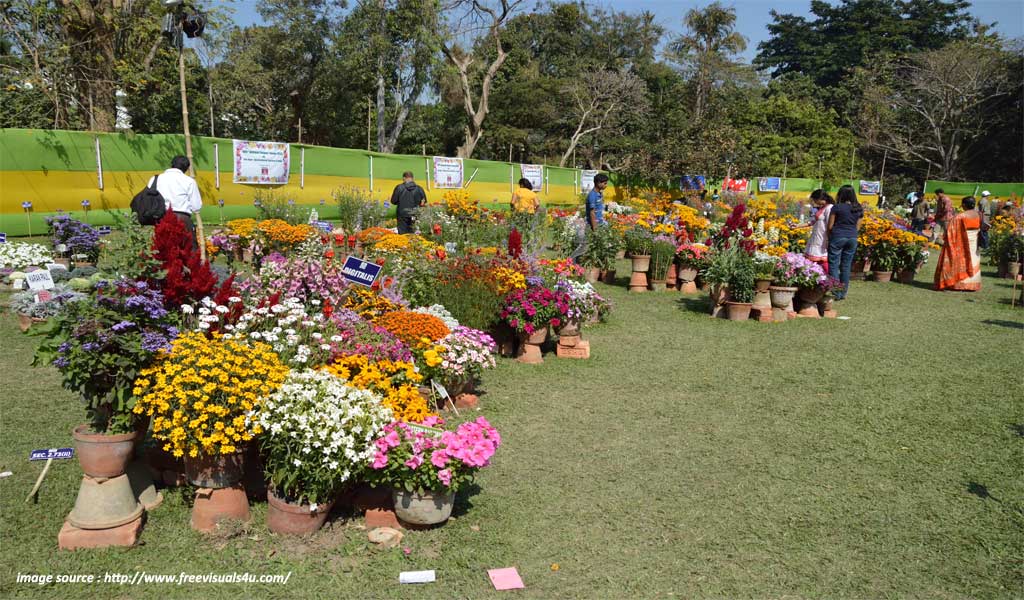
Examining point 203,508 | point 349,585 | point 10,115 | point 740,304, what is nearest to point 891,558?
point 349,585

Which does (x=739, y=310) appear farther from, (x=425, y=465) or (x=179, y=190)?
(x=179, y=190)

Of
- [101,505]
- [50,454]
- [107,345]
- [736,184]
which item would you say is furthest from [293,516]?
[736,184]

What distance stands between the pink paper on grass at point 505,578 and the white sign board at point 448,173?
1875 centimetres

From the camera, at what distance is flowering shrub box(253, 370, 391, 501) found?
3.24 m

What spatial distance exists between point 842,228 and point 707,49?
31.4 meters

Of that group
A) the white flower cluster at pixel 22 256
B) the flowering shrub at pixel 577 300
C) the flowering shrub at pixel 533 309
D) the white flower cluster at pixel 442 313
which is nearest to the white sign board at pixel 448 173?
the white flower cluster at pixel 22 256

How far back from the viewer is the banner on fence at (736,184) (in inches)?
1257

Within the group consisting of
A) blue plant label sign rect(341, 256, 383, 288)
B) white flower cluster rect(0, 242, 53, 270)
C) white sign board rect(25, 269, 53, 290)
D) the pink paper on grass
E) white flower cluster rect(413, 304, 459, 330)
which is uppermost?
blue plant label sign rect(341, 256, 383, 288)

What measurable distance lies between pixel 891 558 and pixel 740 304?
583 centimetres

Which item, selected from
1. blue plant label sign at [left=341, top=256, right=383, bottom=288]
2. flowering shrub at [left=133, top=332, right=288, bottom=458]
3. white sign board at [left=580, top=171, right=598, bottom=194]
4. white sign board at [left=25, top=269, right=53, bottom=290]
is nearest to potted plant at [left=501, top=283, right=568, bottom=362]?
blue plant label sign at [left=341, top=256, right=383, bottom=288]

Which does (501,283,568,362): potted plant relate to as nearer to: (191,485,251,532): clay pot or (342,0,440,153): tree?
(191,485,251,532): clay pot

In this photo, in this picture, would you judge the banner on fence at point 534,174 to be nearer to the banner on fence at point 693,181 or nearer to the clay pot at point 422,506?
the banner on fence at point 693,181

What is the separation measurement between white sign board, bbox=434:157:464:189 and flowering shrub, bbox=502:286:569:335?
15186 mm

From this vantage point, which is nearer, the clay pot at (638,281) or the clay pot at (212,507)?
the clay pot at (212,507)
